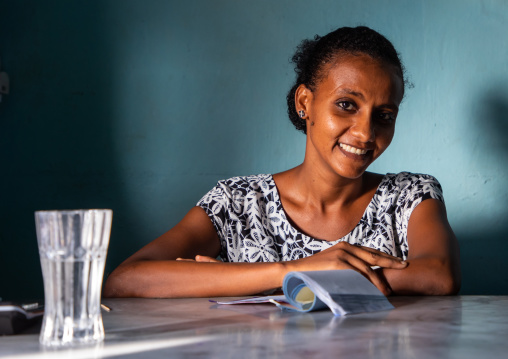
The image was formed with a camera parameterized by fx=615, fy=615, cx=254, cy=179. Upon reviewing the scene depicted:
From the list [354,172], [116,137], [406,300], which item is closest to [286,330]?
[406,300]

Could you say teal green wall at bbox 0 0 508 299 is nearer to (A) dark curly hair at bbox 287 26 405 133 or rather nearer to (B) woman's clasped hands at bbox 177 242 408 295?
(A) dark curly hair at bbox 287 26 405 133

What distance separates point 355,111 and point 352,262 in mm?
521

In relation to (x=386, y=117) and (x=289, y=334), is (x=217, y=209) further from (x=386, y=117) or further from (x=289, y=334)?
(x=289, y=334)

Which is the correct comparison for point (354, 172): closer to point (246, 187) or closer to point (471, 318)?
point (246, 187)

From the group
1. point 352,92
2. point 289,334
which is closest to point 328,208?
point 352,92

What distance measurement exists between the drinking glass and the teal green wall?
1.50 m

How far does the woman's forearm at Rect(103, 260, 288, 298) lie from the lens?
4.15 feet

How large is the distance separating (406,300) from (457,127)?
119cm

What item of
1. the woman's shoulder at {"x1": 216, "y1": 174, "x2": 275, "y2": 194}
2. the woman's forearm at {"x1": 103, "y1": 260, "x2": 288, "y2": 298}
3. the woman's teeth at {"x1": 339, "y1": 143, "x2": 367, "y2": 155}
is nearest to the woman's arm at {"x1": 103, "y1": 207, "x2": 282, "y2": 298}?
the woman's forearm at {"x1": 103, "y1": 260, "x2": 288, "y2": 298}

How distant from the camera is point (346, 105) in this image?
1619mm

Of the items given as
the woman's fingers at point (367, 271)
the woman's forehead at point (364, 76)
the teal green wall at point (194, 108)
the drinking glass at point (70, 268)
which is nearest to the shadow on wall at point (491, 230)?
the teal green wall at point (194, 108)

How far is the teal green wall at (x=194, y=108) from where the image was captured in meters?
2.17

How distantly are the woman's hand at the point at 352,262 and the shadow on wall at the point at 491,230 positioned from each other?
3.23ft

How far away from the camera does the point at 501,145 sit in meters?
2.16
